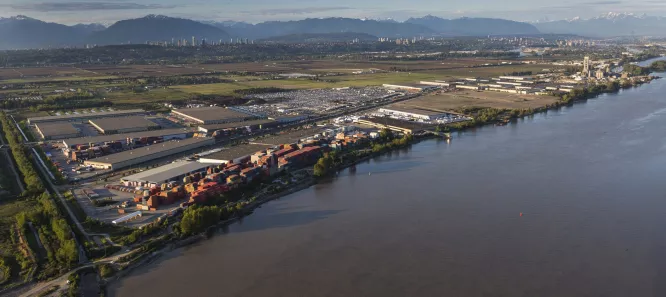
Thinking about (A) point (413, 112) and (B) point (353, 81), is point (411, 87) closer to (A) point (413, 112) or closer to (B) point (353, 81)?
(B) point (353, 81)

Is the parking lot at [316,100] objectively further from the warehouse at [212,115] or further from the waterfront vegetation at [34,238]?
the waterfront vegetation at [34,238]

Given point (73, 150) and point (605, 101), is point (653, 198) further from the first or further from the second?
point (605, 101)

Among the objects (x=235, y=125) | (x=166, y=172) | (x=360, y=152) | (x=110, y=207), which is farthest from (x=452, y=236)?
(x=235, y=125)

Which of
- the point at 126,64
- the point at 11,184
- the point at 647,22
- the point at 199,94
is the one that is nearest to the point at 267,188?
the point at 11,184

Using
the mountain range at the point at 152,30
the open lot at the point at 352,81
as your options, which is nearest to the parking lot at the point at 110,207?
the open lot at the point at 352,81

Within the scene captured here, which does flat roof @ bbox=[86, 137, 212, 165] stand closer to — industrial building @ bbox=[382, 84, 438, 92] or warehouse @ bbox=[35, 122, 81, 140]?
warehouse @ bbox=[35, 122, 81, 140]

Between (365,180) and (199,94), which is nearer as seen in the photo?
(365,180)
